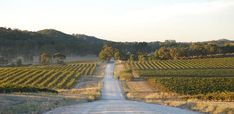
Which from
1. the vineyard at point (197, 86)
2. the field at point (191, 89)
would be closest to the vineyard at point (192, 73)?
the field at point (191, 89)

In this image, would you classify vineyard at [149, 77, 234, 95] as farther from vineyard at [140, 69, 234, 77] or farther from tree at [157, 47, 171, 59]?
tree at [157, 47, 171, 59]

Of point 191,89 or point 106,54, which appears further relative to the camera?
point 106,54

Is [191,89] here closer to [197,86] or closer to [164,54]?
[197,86]

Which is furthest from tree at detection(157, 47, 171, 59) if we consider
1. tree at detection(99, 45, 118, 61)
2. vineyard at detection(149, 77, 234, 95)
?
vineyard at detection(149, 77, 234, 95)

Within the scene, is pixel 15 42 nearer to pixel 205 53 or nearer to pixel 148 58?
pixel 148 58

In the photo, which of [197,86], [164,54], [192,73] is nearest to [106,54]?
[164,54]

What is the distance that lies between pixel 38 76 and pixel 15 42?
107 metres

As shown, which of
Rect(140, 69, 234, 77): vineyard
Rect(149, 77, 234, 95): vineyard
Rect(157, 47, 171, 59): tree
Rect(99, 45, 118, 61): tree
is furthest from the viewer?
Rect(99, 45, 118, 61): tree

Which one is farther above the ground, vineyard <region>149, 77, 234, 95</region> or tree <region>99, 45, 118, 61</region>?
tree <region>99, 45, 118, 61</region>

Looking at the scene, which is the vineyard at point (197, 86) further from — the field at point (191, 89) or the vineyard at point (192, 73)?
the vineyard at point (192, 73)

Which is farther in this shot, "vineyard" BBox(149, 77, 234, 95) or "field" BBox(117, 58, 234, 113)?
"vineyard" BBox(149, 77, 234, 95)

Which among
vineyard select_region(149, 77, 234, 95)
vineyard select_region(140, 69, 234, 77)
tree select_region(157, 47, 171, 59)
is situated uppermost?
tree select_region(157, 47, 171, 59)

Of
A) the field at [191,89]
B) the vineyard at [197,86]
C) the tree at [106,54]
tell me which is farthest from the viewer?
the tree at [106,54]

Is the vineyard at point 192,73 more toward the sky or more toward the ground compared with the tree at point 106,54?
A: more toward the ground
